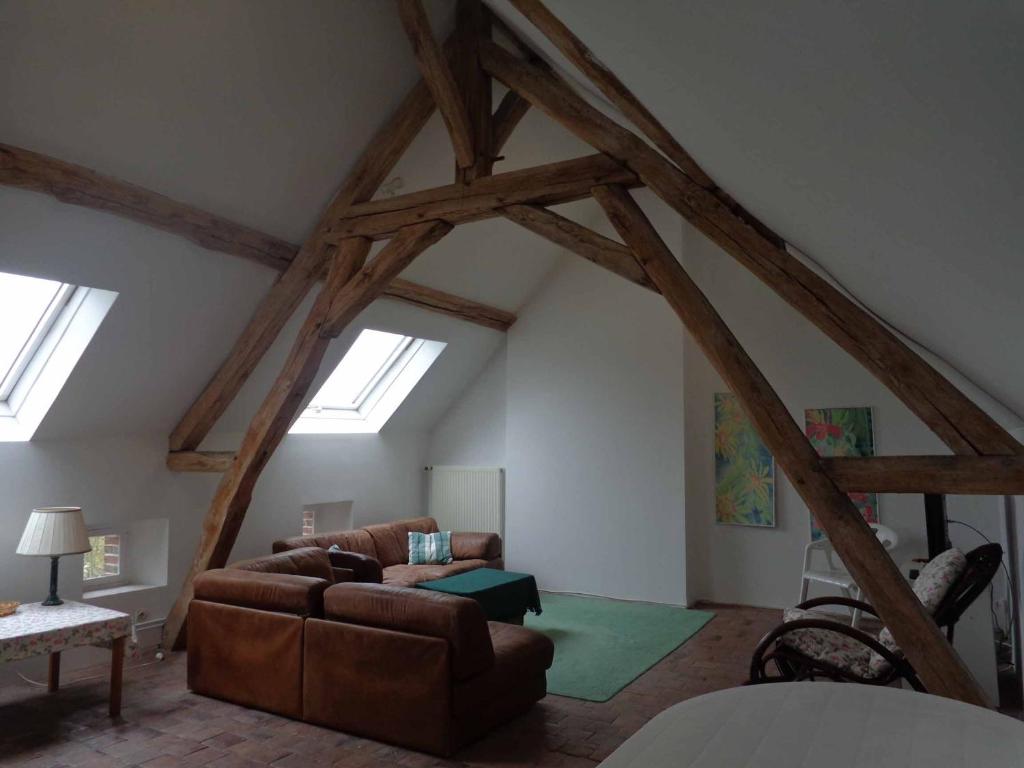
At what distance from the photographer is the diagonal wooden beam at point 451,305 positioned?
243 inches

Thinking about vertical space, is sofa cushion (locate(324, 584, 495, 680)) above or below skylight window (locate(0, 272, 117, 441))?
below

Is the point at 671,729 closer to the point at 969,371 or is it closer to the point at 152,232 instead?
the point at 969,371

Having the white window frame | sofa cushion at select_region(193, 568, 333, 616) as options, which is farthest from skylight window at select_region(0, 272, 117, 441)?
sofa cushion at select_region(193, 568, 333, 616)

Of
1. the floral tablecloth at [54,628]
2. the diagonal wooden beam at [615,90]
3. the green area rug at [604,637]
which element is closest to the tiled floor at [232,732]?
the green area rug at [604,637]

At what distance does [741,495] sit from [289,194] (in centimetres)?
467

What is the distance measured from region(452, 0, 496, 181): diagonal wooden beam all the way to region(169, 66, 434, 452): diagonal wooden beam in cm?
35

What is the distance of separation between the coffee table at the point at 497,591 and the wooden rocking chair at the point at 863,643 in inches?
89.2

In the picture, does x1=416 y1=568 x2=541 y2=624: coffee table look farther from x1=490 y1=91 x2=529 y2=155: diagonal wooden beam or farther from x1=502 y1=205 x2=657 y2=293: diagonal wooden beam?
x1=490 y1=91 x2=529 y2=155: diagonal wooden beam

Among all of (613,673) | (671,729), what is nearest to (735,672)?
(613,673)

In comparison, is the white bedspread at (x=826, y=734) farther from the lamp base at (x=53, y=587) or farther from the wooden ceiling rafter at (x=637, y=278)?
the lamp base at (x=53, y=587)

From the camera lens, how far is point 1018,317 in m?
2.05

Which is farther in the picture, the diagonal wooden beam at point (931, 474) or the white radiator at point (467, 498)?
the white radiator at point (467, 498)

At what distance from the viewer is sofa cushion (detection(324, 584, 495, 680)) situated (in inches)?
135

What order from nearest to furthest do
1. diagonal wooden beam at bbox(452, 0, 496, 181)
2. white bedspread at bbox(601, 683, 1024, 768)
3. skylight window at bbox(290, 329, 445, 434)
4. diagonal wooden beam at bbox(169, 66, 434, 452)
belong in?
white bedspread at bbox(601, 683, 1024, 768)
diagonal wooden beam at bbox(452, 0, 496, 181)
diagonal wooden beam at bbox(169, 66, 434, 452)
skylight window at bbox(290, 329, 445, 434)
